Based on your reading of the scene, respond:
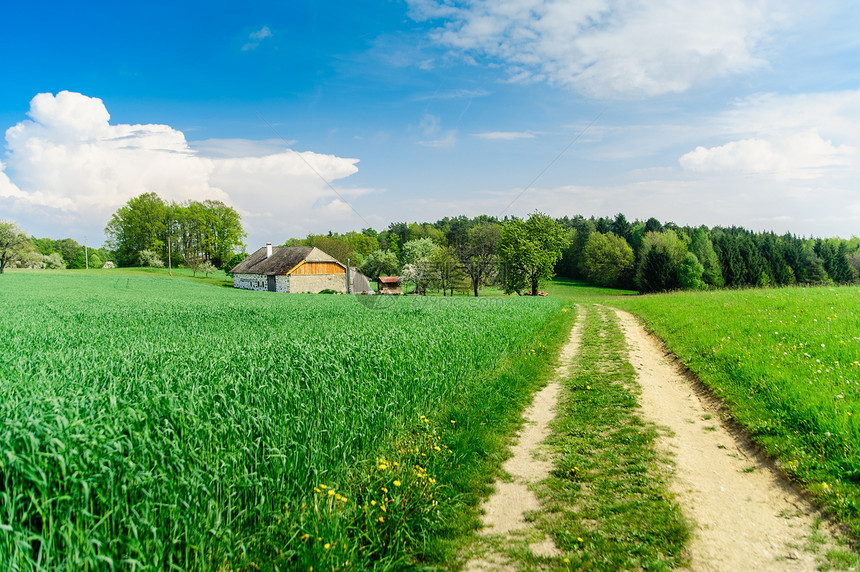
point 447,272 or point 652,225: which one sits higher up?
point 652,225

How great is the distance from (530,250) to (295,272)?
1281 inches

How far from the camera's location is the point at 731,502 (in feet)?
15.6

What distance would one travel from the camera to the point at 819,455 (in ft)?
17.5

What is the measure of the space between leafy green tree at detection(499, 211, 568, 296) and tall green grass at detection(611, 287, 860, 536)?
114 feet

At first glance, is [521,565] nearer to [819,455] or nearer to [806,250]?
[819,455]

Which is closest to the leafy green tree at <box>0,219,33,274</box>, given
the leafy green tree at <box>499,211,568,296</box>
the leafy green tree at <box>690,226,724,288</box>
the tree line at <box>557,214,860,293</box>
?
the leafy green tree at <box>499,211,568,296</box>

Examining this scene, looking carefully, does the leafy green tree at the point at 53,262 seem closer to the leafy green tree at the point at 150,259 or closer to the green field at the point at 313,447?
the leafy green tree at the point at 150,259

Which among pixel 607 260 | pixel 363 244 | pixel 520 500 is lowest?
pixel 520 500

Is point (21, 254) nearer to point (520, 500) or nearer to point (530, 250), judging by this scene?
point (530, 250)

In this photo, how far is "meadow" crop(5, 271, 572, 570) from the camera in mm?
2836

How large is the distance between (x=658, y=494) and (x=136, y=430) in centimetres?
562

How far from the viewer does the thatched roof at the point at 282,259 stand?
5859 cm

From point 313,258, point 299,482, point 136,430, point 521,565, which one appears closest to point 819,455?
point 521,565

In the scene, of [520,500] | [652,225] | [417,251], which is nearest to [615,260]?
[652,225]
